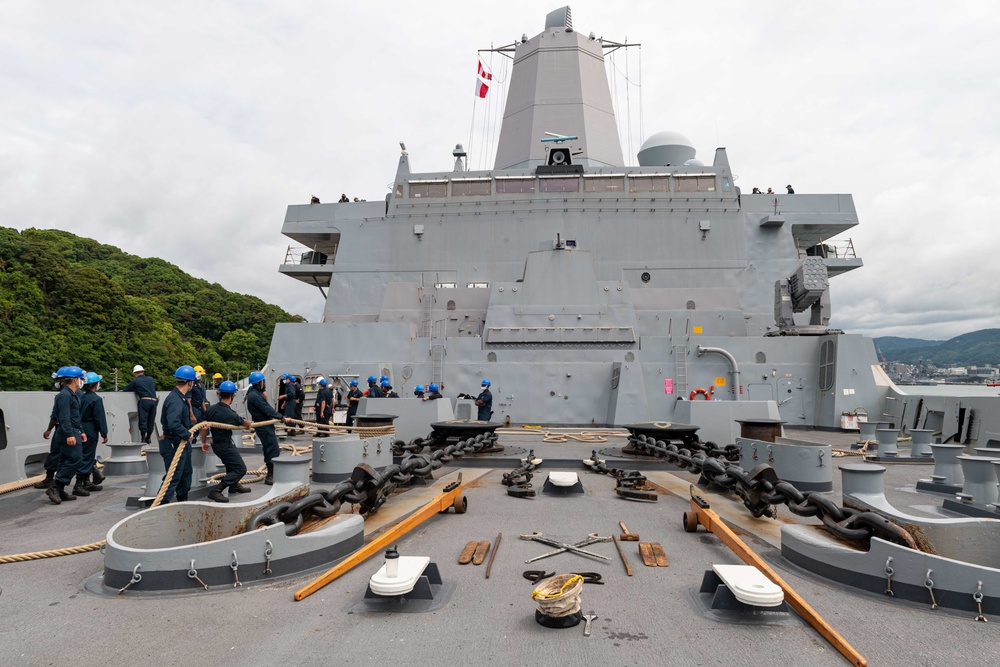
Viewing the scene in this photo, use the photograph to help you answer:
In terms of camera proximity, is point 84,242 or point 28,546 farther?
point 84,242

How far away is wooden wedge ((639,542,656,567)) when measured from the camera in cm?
292

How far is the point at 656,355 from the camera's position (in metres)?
11.8

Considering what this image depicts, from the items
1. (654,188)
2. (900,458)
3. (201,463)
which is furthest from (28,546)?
(654,188)

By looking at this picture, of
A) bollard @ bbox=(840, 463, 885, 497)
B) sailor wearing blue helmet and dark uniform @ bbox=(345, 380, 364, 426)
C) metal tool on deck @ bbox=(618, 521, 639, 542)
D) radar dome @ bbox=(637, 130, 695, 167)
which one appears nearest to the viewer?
bollard @ bbox=(840, 463, 885, 497)

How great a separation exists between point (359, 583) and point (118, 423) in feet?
24.1

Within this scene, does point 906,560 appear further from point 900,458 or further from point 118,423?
point 118,423

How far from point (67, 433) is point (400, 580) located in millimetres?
4287

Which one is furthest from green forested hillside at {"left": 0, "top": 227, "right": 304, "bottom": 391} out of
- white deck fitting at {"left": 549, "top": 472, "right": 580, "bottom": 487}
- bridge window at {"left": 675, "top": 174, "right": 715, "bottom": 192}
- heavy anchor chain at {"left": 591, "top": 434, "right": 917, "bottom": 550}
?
heavy anchor chain at {"left": 591, "top": 434, "right": 917, "bottom": 550}

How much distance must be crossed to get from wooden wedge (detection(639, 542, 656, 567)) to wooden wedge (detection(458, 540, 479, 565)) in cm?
90

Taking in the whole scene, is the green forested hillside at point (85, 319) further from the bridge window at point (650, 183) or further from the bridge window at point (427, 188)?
the bridge window at point (650, 183)

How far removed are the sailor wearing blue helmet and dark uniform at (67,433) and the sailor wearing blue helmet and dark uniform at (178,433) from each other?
1108mm

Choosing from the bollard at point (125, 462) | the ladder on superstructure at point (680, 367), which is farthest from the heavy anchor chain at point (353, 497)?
the ladder on superstructure at point (680, 367)

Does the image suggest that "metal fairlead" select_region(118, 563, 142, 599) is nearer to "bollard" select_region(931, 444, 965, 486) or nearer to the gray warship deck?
the gray warship deck

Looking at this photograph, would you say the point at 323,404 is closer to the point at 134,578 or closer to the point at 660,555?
the point at 134,578
